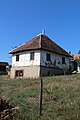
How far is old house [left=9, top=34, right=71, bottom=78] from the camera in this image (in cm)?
3653

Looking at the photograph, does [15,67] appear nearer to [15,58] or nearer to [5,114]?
[15,58]

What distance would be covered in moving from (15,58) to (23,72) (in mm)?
3596

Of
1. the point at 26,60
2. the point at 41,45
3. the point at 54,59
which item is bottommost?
the point at 26,60

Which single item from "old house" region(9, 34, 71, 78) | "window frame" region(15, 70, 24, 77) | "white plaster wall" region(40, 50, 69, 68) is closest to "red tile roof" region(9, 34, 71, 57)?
"old house" region(9, 34, 71, 78)

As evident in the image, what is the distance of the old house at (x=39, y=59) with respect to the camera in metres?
36.5

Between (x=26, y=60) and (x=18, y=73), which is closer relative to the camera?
(x=26, y=60)

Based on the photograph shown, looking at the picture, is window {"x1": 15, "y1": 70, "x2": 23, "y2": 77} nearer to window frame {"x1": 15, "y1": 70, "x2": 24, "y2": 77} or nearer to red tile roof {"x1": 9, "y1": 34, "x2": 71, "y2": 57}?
window frame {"x1": 15, "y1": 70, "x2": 24, "y2": 77}

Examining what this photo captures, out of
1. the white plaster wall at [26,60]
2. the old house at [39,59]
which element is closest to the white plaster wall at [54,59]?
the old house at [39,59]

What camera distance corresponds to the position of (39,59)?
3634 centimetres

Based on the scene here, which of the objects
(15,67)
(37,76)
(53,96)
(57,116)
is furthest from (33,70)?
(57,116)

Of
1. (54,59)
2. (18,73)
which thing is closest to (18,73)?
(18,73)

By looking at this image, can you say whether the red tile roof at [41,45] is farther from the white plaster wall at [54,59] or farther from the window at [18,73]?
the window at [18,73]

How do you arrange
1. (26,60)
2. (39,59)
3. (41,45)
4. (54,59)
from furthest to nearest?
(54,59) < (26,60) < (41,45) < (39,59)

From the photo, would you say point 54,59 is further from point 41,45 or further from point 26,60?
point 26,60
